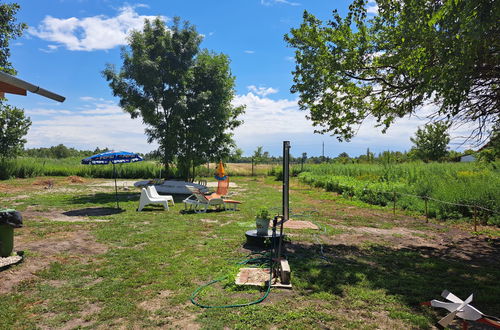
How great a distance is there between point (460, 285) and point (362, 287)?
1.43 meters

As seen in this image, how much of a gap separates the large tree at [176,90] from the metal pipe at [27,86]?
520 inches

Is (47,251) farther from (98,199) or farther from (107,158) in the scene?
(98,199)

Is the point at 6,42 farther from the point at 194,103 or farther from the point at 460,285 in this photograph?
the point at 460,285

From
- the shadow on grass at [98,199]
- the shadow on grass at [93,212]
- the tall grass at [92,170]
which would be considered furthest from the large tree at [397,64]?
the tall grass at [92,170]

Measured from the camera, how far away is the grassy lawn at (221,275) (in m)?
3.31

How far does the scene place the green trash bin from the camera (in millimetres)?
4828

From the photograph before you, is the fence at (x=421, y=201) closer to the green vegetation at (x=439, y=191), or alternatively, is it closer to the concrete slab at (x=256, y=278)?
the green vegetation at (x=439, y=191)

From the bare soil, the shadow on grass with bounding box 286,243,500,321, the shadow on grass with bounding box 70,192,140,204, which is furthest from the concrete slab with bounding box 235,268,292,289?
the shadow on grass with bounding box 70,192,140,204

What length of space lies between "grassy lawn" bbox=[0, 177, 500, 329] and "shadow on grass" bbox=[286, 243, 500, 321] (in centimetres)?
2

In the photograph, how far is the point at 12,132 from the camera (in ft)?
80.7

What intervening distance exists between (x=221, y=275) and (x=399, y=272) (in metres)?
2.76

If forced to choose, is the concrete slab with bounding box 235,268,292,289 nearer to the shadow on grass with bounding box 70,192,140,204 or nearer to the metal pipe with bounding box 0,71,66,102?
the metal pipe with bounding box 0,71,66,102

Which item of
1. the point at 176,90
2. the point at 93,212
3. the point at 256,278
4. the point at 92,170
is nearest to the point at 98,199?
the point at 93,212

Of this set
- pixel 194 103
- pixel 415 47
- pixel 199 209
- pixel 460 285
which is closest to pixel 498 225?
pixel 460 285
